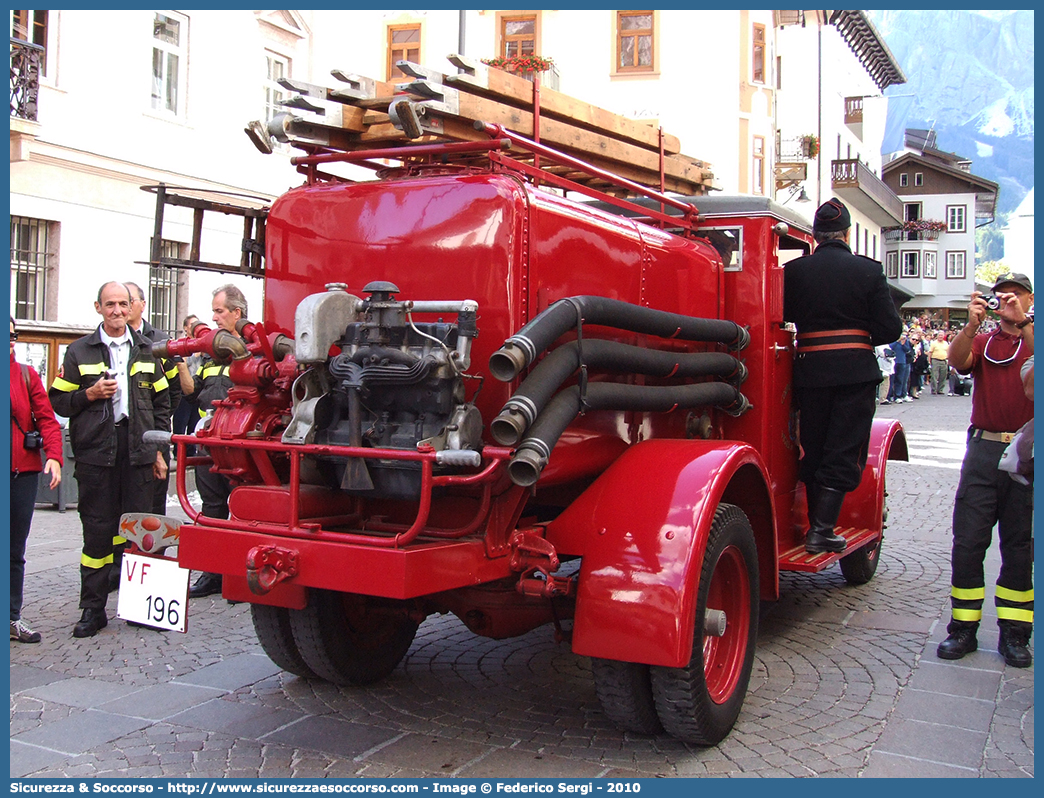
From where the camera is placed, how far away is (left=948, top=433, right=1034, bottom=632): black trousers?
5109mm

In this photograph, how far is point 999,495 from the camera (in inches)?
203

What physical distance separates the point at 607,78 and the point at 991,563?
82.4 ft

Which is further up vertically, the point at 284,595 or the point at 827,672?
the point at 284,595

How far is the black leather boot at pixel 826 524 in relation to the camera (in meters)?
5.51

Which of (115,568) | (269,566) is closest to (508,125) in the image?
(269,566)

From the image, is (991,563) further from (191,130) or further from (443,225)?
(191,130)

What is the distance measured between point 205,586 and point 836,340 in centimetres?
414

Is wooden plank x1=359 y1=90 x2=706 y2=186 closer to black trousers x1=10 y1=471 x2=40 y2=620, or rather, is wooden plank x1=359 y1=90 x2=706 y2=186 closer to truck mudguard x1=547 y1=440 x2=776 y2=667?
truck mudguard x1=547 y1=440 x2=776 y2=667

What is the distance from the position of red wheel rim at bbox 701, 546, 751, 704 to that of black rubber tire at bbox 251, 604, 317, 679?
178 centimetres

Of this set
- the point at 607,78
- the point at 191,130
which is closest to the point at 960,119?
the point at 607,78

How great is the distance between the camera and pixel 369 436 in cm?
368

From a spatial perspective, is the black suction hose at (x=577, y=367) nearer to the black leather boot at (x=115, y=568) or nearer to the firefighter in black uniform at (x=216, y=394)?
the firefighter in black uniform at (x=216, y=394)

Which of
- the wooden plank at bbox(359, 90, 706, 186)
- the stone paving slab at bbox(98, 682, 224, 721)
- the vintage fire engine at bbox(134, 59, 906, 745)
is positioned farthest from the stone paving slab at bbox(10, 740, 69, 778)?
the wooden plank at bbox(359, 90, 706, 186)

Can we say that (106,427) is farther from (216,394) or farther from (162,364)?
(216,394)
